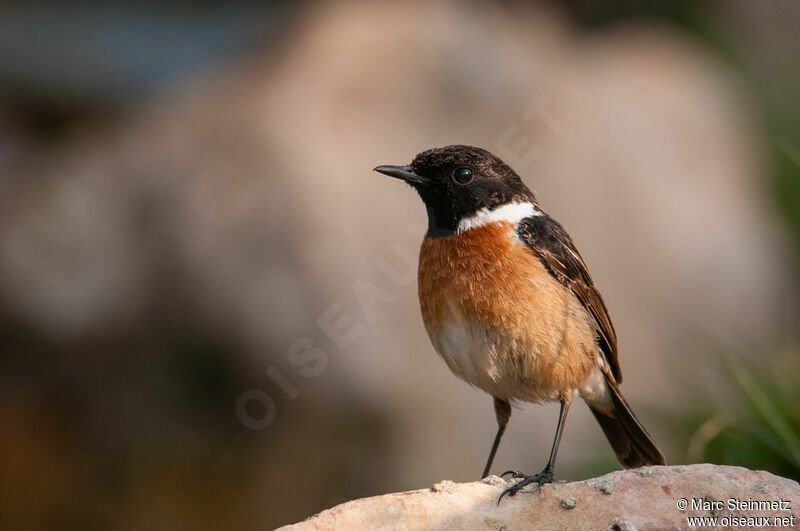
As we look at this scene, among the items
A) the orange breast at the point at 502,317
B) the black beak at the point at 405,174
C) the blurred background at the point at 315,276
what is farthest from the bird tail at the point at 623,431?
the black beak at the point at 405,174

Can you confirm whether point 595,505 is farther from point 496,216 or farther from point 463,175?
point 463,175

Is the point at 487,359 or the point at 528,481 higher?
the point at 487,359

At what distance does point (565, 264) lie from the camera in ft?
15.6

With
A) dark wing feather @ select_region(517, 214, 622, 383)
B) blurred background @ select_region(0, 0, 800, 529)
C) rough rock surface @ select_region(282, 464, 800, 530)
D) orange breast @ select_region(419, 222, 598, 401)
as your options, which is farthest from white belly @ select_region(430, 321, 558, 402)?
blurred background @ select_region(0, 0, 800, 529)

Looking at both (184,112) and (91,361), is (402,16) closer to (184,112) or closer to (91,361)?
(184,112)

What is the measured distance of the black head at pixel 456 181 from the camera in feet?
15.2

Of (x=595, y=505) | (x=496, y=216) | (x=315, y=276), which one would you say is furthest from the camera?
(x=315, y=276)

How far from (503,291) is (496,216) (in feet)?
1.63

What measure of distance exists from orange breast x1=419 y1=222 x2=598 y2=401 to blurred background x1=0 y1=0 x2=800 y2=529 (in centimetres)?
156

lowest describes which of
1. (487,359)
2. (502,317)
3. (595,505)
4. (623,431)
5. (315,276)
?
(623,431)

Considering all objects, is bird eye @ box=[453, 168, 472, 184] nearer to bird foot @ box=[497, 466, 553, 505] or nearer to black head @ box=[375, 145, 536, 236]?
black head @ box=[375, 145, 536, 236]

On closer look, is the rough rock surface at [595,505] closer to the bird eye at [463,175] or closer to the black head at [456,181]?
the black head at [456,181]

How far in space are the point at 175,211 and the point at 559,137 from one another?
14.5 feet

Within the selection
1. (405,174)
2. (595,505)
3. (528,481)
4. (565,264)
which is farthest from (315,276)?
(595,505)
